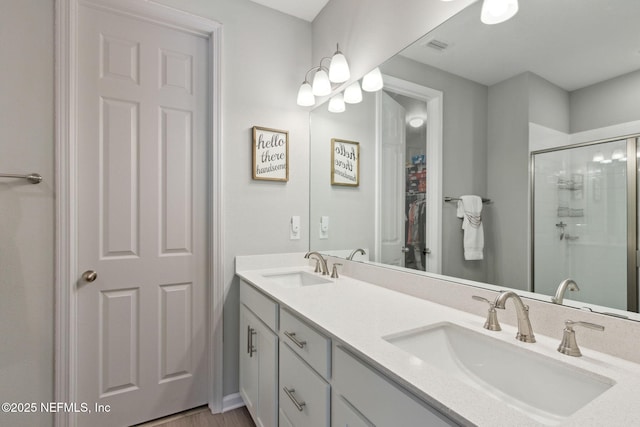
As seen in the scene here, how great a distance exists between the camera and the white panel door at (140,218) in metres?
1.66

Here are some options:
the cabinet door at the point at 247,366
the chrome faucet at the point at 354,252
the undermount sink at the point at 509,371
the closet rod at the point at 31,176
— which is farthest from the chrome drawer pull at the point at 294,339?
the closet rod at the point at 31,176

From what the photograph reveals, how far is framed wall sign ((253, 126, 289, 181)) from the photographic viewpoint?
6.60 ft

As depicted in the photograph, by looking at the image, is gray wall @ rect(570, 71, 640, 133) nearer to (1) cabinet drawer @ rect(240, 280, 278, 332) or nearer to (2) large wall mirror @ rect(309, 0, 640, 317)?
(2) large wall mirror @ rect(309, 0, 640, 317)

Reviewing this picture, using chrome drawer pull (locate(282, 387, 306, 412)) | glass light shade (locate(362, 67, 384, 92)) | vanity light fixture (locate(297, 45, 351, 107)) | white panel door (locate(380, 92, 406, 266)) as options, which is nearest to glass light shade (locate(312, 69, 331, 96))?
vanity light fixture (locate(297, 45, 351, 107))

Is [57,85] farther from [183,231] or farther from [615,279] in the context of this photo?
[615,279]

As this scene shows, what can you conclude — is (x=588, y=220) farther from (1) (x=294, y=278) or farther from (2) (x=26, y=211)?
(2) (x=26, y=211)

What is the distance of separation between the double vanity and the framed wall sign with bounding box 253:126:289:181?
2.53 feet

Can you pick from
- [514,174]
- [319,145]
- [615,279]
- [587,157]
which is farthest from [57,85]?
[615,279]

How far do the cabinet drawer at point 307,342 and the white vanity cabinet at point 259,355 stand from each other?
4.6 inches

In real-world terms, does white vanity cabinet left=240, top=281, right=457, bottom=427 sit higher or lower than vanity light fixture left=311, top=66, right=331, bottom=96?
lower

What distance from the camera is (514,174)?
1.05 m

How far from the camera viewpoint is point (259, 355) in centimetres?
156

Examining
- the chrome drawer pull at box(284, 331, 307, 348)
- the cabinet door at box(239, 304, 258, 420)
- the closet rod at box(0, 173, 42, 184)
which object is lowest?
the cabinet door at box(239, 304, 258, 420)

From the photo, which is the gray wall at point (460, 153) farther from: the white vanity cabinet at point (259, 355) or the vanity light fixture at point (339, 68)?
the white vanity cabinet at point (259, 355)
